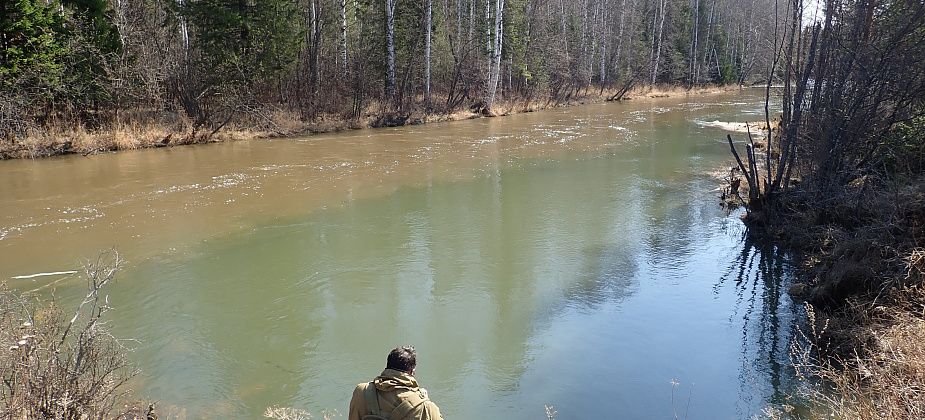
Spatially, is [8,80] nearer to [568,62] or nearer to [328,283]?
[328,283]

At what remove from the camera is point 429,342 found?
7.67m

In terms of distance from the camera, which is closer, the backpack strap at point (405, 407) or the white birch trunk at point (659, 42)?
the backpack strap at point (405, 407)

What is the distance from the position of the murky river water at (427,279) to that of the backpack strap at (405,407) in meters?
2.37

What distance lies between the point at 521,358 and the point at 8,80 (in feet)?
61.8

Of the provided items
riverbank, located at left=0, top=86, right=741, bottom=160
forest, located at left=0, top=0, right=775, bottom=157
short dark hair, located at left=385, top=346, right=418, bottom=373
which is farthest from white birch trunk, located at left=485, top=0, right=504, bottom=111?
short dark hair, located at left=385, top=346, right=418, bottom=373

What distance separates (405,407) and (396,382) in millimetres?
160

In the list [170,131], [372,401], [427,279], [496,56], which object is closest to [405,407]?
[372,401]

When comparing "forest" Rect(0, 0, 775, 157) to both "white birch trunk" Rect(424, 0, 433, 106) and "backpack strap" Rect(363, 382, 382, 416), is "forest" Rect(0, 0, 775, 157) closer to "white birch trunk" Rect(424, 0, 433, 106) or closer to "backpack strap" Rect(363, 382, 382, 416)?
"white birch trunk" Rect(424, 0, 433, 106)

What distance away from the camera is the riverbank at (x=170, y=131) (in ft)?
62.5

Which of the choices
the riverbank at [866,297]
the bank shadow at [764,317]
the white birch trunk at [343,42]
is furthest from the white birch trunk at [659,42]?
the riverbank at [866,297]

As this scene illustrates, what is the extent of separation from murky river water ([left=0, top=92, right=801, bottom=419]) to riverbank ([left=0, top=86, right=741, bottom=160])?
4.48ft

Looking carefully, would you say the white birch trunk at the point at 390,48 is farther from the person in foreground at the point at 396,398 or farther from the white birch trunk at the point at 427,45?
the person in foreground at the point at 396,398

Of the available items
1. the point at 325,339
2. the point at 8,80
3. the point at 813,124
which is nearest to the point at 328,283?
the point at 325,339

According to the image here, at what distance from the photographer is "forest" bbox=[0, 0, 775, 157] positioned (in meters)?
19.8
